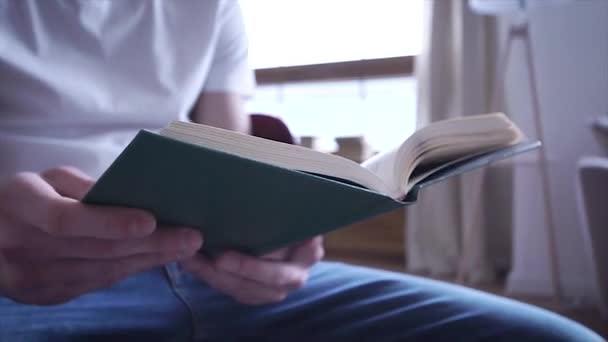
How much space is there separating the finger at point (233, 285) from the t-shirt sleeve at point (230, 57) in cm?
37

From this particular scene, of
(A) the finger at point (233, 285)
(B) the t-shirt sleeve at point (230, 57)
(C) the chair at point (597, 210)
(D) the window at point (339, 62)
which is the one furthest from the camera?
(D) the window at point (339, 62)

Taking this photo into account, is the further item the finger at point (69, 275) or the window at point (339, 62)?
the window at point (339, 62)

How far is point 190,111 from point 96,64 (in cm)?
19

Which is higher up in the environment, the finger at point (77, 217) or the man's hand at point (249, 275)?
the finger at point (77, 217)

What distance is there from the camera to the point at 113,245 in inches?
14.6

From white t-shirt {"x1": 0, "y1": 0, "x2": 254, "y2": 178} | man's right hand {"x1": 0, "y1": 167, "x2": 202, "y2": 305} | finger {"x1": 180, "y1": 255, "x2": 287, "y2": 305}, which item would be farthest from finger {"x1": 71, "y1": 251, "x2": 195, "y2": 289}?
white t-shirt {"x1": 0, "y1": 0, "x2": 254, "y2": 178}

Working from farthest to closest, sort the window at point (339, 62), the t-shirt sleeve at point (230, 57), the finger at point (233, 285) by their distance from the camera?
the window at point (339, 62)
the t-shirt sleeve at point (230, 57)
the finger at point (233, 285)

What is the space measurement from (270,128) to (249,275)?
Answer: 0.93ft

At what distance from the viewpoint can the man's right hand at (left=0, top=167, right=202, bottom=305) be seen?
343 millimetres

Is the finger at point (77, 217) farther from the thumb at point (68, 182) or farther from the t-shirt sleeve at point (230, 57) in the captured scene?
the t-shirt sleeve at point (230, 57)

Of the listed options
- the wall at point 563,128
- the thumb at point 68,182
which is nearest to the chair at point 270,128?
the thumb at point 68,182

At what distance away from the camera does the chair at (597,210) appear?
110 centimetres

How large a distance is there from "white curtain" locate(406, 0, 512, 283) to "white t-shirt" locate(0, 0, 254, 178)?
4.88 ft

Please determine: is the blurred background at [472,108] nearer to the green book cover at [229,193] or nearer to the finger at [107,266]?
the green book cover at [229,193]
